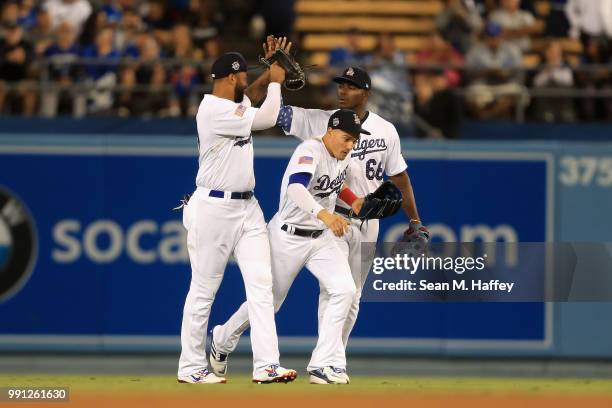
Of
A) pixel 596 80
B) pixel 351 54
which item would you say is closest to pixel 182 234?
pixel 351 54

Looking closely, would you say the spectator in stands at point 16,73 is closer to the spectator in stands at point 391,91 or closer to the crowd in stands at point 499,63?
the crowd in stands at point 499,63

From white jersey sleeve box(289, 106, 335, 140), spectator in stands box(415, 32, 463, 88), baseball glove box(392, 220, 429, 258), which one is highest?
spectator in stands box(415, 32, 463, 88)

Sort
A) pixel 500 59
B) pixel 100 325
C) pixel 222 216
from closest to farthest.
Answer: pixel 222 216
pixel 100 325
pixel 500 59

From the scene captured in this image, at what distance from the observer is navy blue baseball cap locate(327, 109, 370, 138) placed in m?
9.93

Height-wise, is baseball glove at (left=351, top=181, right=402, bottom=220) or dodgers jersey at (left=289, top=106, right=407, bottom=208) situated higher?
dodgers jersey at (left=289, top=106, right=407, bottom=208)

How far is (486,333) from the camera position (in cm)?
1327

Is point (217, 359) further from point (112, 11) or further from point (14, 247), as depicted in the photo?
point (112, 11)

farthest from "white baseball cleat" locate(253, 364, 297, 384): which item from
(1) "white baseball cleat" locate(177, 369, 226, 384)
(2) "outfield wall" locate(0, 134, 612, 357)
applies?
(2) "outfield wall" locate(0, 134, 612, 357)

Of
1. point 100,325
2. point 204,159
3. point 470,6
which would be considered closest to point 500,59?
point 470,6

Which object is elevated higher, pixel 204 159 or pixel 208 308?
pixel 204 159

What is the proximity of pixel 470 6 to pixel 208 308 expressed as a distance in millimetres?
8351

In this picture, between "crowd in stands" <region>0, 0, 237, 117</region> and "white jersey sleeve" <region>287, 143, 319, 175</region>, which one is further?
"crowd in stands" <region>0, 0, 237, 117</region>

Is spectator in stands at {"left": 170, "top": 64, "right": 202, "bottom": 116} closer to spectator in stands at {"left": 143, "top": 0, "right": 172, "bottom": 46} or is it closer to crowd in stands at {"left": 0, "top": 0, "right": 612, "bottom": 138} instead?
crowd in stands at {"left": 0, "top": 0, "right": 612, "bottom": 138}

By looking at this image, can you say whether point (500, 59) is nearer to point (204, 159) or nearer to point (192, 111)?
point (192, 111)
